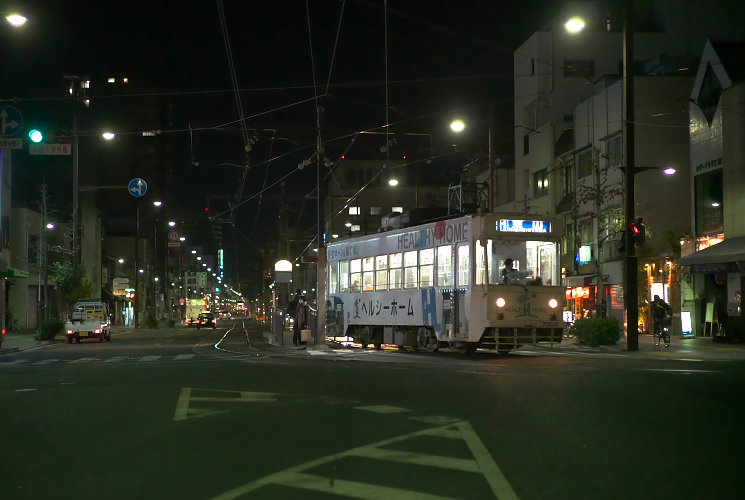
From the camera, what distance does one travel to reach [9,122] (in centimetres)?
2391

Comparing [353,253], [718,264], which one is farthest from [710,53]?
[353,253]

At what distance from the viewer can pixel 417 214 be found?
26.6m

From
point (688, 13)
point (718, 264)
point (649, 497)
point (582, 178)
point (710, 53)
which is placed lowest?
point (649, 497)

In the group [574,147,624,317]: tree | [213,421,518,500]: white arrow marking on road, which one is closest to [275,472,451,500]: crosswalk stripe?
[213,421,518,500]: white arrow marking on road

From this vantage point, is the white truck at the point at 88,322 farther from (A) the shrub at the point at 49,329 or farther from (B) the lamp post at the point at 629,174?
(B) the lamp post at the point at 629,174

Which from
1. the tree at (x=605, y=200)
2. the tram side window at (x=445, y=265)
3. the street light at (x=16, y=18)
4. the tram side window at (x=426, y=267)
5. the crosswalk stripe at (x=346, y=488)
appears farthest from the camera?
the tree at (x=605, y=200)

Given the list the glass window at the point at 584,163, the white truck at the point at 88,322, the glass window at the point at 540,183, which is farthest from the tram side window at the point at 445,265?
the glass window at the point at 540,183

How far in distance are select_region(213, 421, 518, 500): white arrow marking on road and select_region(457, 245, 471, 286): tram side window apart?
13.0m

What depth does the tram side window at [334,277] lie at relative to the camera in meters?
31.6

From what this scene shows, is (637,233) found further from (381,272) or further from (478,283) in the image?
(381,272)

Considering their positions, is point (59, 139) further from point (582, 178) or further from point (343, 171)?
point (343, 171)

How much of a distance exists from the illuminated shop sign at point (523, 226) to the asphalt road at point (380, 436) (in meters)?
6.50

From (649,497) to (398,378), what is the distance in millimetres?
9344

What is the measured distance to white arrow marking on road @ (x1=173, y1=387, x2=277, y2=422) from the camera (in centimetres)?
1152
